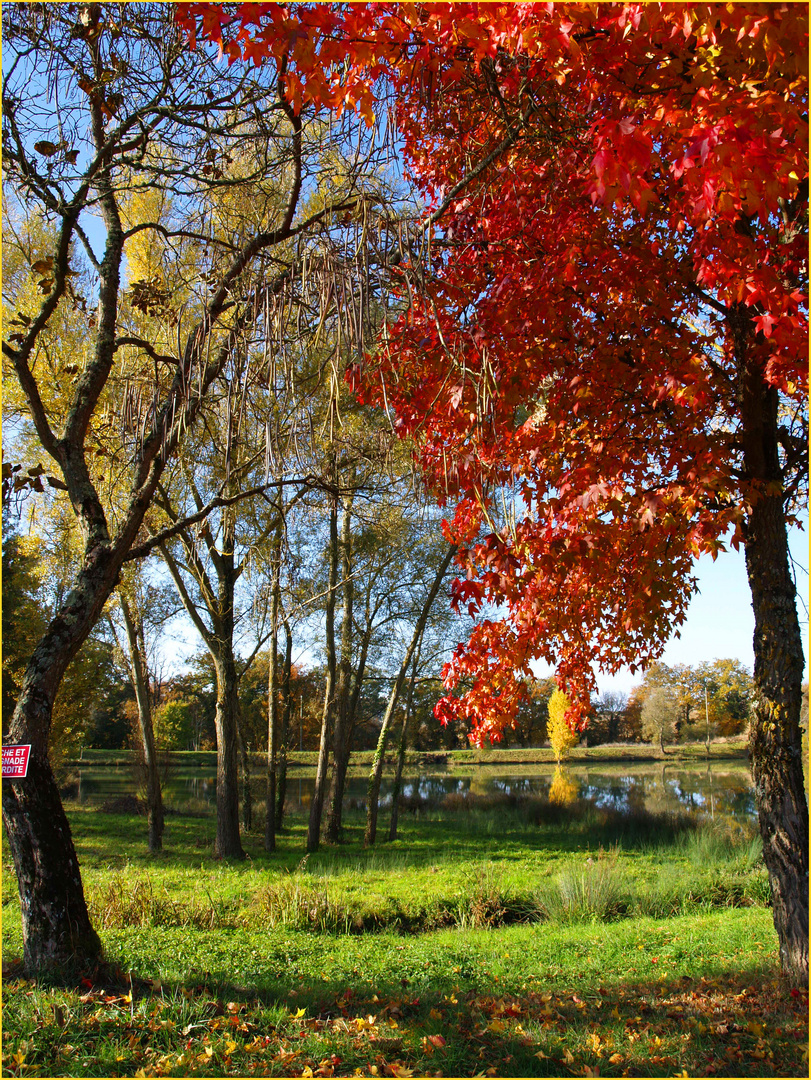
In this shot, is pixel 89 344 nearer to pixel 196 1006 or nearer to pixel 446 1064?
pixel 196 1006

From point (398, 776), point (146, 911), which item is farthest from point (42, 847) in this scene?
point (398, 776)

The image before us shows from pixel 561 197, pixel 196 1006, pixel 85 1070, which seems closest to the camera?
pixel 85 1070

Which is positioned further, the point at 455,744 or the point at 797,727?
the point at 455,744

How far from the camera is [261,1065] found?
3.13 meters

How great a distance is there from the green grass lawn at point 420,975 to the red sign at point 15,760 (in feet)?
3.82

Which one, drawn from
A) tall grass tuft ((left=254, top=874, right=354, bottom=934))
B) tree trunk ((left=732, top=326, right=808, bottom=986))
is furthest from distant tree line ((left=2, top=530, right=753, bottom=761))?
tall grass tuft ((left=254, top=874, right=354, bottom=934))

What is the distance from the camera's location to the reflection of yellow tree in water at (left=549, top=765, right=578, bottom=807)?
2214 centimetres

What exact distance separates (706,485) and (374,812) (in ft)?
42.0

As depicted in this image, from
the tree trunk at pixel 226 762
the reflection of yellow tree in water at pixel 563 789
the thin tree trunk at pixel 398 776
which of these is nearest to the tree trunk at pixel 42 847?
the tree trunk at pixel 226 762

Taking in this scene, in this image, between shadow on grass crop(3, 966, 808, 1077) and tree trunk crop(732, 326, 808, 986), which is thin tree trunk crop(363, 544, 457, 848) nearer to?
tree trunk crop(732, 326, 808, 986)

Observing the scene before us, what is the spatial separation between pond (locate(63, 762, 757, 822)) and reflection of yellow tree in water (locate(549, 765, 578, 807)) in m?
0.03

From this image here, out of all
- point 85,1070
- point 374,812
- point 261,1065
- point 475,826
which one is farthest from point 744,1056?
point 475,826

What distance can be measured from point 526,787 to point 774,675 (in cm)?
2552

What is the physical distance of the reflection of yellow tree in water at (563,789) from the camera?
72.6 ft
